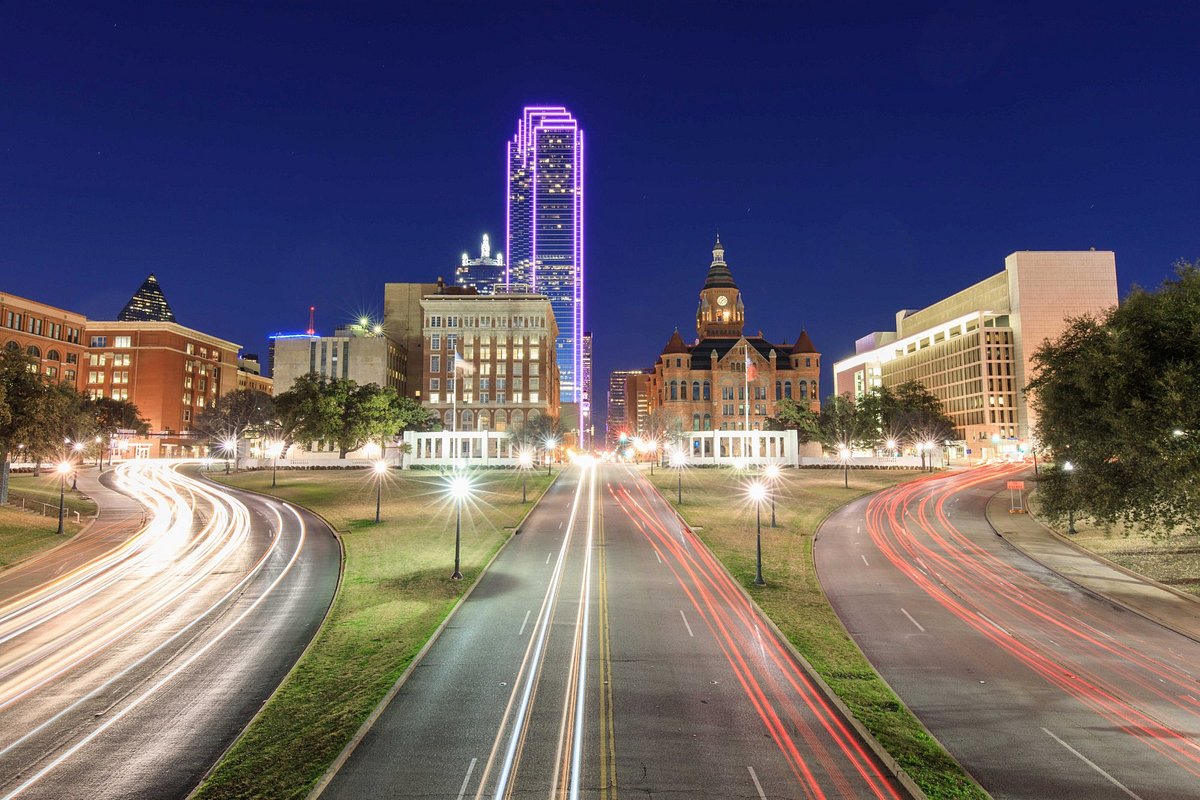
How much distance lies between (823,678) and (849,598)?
449 inches

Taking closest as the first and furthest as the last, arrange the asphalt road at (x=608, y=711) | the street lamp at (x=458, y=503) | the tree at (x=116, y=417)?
the asphalt road at (x=608, y=711), the street lamp at (x=458, y=503), the tree at (x=116, y=417)

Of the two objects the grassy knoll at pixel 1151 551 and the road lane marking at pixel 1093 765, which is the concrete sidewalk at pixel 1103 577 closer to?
the grassy knoll at pixel 1151 551

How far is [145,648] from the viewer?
71.2 feet

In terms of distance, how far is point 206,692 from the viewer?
18.2 metres

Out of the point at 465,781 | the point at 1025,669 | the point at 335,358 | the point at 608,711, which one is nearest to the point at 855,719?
the point at 608,711

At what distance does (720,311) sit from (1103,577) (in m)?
131

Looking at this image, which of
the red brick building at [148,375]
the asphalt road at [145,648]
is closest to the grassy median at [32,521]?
the asphalt road at [145,648]

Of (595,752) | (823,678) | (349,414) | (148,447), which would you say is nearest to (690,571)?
(823,678)

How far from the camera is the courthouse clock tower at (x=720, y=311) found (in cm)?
15688

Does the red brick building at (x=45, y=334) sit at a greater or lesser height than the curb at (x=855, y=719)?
greater

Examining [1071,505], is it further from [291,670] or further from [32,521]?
[32,521]

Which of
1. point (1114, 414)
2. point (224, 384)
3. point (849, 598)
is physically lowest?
point (849, 598)

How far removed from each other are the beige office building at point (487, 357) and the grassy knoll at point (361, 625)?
7171 cm

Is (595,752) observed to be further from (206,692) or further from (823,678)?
(206,692)
